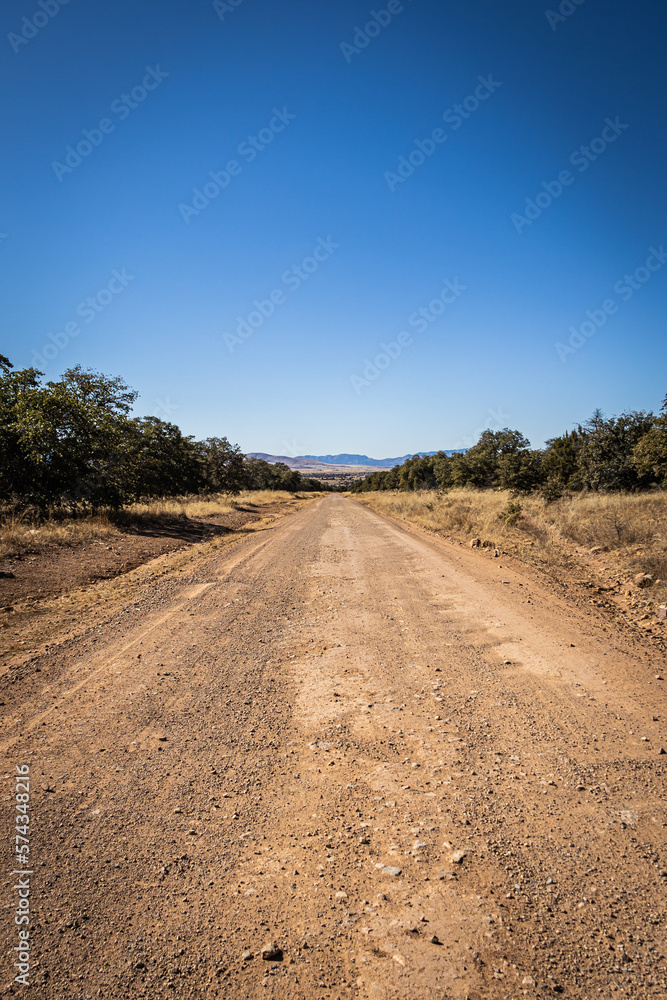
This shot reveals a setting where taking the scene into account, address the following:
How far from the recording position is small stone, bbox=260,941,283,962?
1.84 meters

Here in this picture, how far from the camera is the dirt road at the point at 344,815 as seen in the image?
1.82m

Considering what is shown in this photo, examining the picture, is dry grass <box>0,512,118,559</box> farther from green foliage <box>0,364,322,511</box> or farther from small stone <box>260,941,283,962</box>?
small stone <box>260,941,283,962</box>

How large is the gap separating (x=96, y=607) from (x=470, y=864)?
20.8 feet

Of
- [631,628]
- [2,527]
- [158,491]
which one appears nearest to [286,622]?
[631,628]

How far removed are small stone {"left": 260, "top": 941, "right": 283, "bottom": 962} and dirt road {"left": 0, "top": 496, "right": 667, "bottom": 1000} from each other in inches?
1.1

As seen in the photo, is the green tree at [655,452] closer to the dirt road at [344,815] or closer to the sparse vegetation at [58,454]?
the dirt road at [344,815]

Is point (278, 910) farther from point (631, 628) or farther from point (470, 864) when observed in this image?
point (631, 628)

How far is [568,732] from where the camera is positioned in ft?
11.2

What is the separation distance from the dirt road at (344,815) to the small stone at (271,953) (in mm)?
28

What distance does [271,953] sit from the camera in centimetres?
185

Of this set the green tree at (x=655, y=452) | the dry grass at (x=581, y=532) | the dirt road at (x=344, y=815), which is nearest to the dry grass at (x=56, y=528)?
the dirt road at (x=344, y=815)

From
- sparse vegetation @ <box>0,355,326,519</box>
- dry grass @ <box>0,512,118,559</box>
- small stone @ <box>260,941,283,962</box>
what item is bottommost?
small stone @ <box>260,941,283,962</box>

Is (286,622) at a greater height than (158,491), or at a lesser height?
lesser

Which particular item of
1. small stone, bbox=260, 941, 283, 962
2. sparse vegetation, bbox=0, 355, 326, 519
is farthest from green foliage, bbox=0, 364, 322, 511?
small stone, bbox=260, 941, 283, 962
